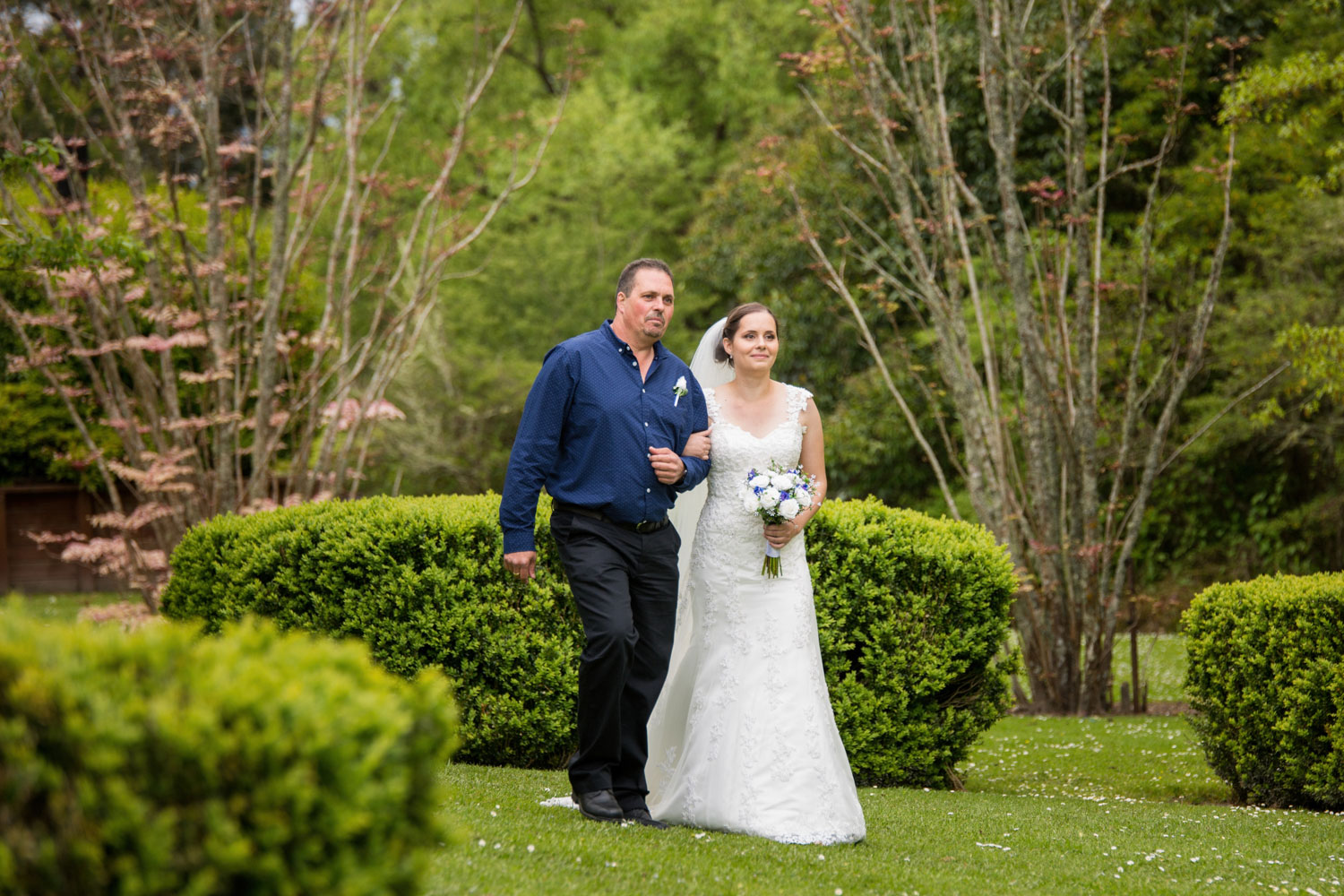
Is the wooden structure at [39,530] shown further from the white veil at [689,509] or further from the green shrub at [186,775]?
the green shrub at [186,775]

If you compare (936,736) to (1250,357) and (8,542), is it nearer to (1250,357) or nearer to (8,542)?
(1250,357)

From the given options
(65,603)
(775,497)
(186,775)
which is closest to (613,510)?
(775,497)

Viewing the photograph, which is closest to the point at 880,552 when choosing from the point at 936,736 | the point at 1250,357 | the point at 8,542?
the point at 936,736

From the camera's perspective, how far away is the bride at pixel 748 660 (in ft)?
15.5

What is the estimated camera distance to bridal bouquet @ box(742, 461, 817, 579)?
16.2 ft

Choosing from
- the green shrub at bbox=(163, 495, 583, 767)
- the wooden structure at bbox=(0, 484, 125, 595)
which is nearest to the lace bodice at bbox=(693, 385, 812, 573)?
the green shrub at bbox=(163, 495, 583, 767)

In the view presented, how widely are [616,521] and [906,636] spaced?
2560 mm

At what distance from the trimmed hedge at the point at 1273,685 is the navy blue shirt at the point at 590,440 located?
11.9 feet

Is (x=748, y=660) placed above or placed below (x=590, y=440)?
below

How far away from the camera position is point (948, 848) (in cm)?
479

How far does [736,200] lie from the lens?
63.3 feet

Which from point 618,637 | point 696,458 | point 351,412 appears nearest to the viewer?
point 618,637

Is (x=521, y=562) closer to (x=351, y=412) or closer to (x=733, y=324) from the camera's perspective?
(x=733, y=324)

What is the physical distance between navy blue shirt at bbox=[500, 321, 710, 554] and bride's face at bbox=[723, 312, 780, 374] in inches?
20.1
